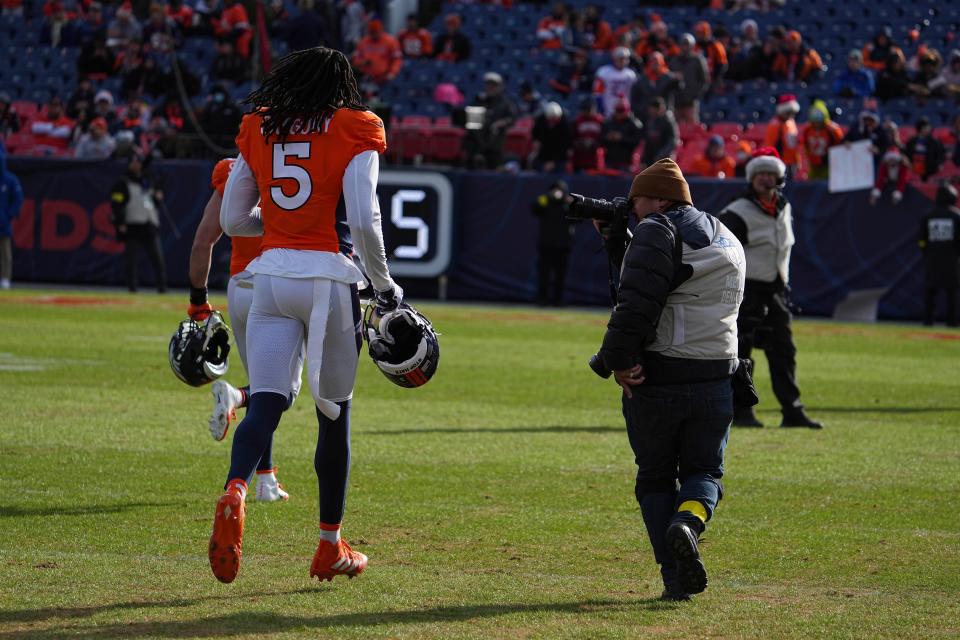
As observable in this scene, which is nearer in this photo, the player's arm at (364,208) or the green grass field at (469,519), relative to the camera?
the green grass field at (469,519)

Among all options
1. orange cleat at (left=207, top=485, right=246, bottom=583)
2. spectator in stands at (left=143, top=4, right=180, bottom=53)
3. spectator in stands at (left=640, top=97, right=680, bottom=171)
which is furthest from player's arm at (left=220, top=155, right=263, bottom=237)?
spectator in stands at (left=143, top=4, right=180, bottom=53)

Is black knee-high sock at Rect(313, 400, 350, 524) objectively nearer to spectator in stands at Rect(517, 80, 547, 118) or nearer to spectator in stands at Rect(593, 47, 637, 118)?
spectator in stands at Rect(593, 47, 637, 118)

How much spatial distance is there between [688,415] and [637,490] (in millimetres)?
407

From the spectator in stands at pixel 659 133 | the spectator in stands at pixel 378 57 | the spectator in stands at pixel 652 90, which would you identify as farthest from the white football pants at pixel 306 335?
the spectator in stands at pixel 378 57

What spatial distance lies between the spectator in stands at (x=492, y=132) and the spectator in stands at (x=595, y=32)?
4.11m

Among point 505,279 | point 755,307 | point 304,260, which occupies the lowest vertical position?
point 505,279

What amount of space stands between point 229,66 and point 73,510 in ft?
75.1

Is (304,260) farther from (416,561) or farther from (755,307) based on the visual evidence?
(755,307)

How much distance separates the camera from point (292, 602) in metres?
5.68

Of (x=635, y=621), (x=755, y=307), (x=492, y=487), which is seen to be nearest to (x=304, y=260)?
(x=635, y=621)

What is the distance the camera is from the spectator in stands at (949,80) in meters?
24.7

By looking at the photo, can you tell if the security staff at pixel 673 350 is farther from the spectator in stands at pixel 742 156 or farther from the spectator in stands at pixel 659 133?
the spectator in stands at pixel 742 156

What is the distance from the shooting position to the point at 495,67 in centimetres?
2855

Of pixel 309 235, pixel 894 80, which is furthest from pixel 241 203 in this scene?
pixel 894 80
